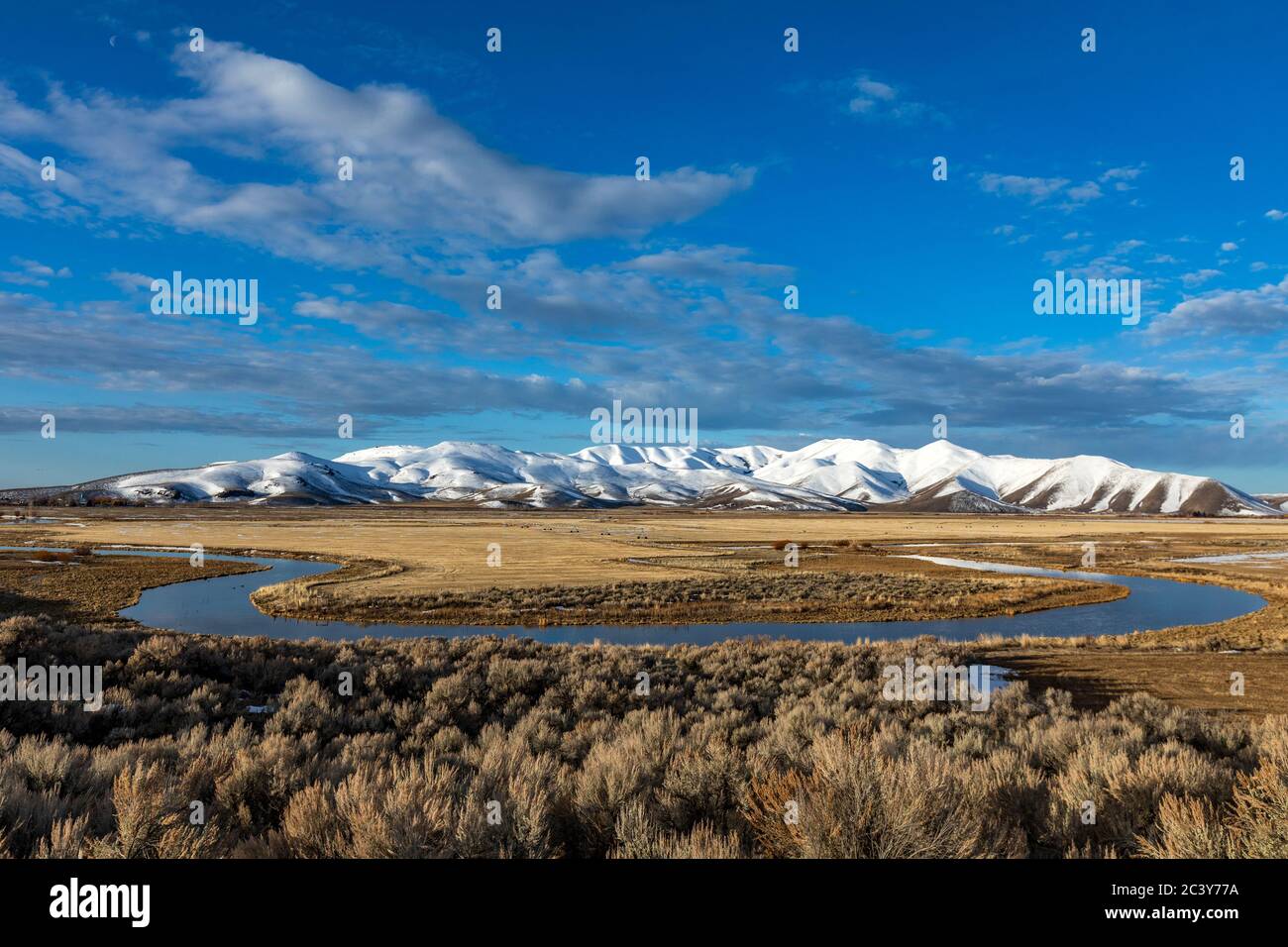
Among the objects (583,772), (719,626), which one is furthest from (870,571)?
(583,772)

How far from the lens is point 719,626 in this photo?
31156mm

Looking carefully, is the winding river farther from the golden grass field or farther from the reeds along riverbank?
the reeds along riverbank

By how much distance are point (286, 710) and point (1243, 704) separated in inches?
787

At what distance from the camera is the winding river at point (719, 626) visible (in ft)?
92.2

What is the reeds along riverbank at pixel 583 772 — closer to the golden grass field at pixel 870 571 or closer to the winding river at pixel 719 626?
the golden grass field at pixel 870 571

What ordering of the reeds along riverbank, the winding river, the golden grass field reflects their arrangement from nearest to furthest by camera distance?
the reeds along riverbank
the golden grass field
the winding river

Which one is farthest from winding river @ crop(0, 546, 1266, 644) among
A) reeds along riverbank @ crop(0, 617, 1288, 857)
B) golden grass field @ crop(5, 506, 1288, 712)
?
reeds along riverbank @ crop(0, 617, 1288, 857)

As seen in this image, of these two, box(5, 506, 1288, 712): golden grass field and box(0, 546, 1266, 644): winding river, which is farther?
box(0, 546, 1266, 644): winding river

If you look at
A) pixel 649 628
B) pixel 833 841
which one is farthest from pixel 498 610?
pixel 833 841

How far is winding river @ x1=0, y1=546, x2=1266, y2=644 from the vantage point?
28094 millimetres

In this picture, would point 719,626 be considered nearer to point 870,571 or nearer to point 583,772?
point 583,772

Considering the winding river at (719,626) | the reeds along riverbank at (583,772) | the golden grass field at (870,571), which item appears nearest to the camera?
the reeds along riverbank at (583,772)

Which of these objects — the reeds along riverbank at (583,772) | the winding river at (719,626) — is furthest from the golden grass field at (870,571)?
the reeds along riverbank at (583,772)

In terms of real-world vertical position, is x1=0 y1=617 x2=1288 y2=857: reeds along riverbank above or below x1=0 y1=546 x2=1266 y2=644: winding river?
above
